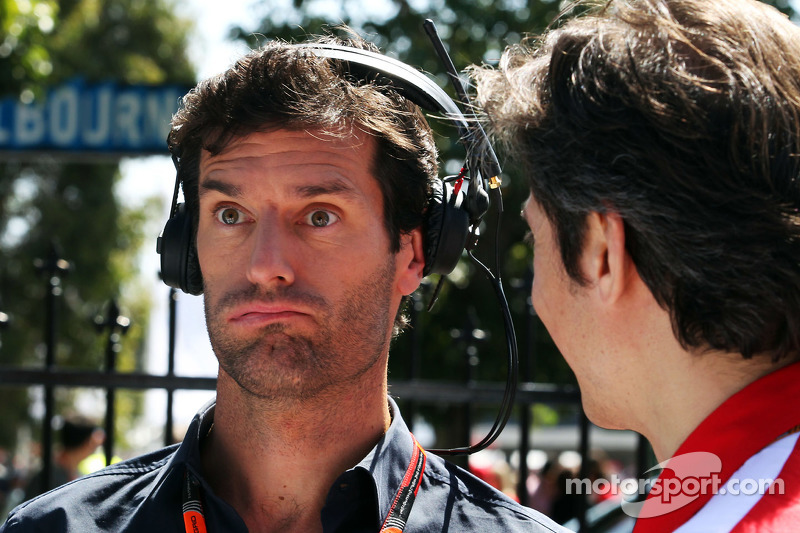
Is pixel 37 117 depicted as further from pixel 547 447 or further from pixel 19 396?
pixel 547 447

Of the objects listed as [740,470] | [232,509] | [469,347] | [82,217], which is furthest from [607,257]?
[82,217]

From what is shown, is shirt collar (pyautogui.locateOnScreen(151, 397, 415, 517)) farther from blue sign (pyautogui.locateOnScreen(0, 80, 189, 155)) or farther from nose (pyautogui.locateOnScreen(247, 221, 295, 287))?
blue sign (pyautogui.locateOnScreen(0, 80, 189, 155))

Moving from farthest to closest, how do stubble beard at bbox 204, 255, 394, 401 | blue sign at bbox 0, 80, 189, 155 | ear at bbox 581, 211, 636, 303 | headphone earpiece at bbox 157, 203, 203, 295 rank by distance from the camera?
blue sign at bbox 0, 80, 189, 155 → headphone earpiece at bbox 157, 203, 203, 295 → stubble beard at bbox 204, 255, 394, 401 → ear at bbox 581, 211, 636, 303

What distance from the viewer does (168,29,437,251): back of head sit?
2.22 m

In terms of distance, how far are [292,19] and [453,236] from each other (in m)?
5.44

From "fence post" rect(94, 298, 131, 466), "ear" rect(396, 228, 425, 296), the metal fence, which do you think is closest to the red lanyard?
"ear" rect(396, 228, 425, 296)

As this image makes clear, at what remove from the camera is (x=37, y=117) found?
7363 mm

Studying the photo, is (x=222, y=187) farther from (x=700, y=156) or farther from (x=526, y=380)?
(x=526, y=380)

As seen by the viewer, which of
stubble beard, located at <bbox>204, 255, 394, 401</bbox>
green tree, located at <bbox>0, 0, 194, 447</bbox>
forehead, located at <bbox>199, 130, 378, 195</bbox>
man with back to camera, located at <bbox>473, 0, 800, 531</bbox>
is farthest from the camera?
green tree, located at <bbox>0, 0, 194, 447</bbox>

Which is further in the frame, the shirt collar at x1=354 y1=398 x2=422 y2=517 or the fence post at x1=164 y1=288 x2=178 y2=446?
the fence post at x1=164 y1=288 x2=178 y2=446

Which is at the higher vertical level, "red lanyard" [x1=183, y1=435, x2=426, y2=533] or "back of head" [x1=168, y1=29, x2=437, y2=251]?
Result: "back of head" [x1=168, y1=29, x2=437, y2=251]

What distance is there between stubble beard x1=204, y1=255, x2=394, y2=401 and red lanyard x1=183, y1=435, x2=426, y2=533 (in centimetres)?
26

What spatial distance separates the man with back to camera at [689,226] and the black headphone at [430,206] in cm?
78

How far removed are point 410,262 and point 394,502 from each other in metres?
0.70
